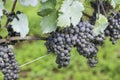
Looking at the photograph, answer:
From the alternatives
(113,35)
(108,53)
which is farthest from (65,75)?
(113,35)

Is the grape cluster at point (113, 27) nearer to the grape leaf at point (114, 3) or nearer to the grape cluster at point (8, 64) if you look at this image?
the grape leaf at point (114, 3)

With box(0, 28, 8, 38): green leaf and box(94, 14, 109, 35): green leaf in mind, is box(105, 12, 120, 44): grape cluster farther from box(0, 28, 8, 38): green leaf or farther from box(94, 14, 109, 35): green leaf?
box(0, 28, 8, 38): green leaf

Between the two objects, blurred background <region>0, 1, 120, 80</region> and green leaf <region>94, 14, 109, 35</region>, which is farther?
blurred background <region>0, 1, 120, 80</region>

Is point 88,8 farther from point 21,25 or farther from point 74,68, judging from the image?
point 74,68

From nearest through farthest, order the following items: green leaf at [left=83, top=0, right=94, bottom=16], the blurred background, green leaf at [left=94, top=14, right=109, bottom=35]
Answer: green leaf at [left=94, top=14, right=109, bottom=35], green leaf at [left=83, top=0, right=94, bottom=16], the blurred background

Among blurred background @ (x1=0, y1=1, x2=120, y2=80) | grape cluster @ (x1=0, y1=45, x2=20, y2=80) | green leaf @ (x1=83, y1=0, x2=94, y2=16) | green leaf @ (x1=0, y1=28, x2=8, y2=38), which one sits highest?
green leaf @ (x1=83, y1=0, x2=94, y2=16)

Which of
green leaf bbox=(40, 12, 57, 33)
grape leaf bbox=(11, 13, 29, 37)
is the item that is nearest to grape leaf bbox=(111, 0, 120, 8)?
green leaf bbox=(40, 12, 57, 33)

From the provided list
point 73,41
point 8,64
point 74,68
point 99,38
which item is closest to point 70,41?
point 73,41
